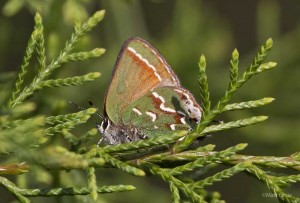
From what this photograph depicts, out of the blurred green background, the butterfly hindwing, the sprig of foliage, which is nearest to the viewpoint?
the sprig of foliage

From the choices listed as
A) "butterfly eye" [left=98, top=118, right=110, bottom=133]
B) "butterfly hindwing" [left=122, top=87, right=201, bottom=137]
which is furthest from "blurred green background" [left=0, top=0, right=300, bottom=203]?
"butterfly hindwing" [left=122, top=87, right=201, bottom=137]

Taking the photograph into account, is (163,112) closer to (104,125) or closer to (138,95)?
(138,95)

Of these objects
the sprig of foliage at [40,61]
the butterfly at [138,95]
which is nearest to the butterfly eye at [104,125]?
the butterfly at [138,95]

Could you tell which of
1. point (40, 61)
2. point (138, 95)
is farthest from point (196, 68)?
point (40, 61)

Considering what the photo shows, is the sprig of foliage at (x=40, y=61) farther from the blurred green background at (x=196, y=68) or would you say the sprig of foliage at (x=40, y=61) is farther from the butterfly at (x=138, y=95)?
the blurred green background at (x=196, y=68)

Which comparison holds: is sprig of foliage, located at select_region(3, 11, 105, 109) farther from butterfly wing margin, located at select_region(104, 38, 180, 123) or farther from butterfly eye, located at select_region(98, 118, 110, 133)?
butterfly eye, located at select_region(98, 118, 110, 133)

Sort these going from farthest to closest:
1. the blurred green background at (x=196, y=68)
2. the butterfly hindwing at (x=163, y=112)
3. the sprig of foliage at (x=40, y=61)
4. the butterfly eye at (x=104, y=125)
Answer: the blurred green background at (x=196, y=68)
the butterfly eye at (x=104, y=125)
the butterfly hindwing at (x=163, y=112)
the sprig of foliage at (x=40, y=61)

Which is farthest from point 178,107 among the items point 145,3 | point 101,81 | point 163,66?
point 145,3
